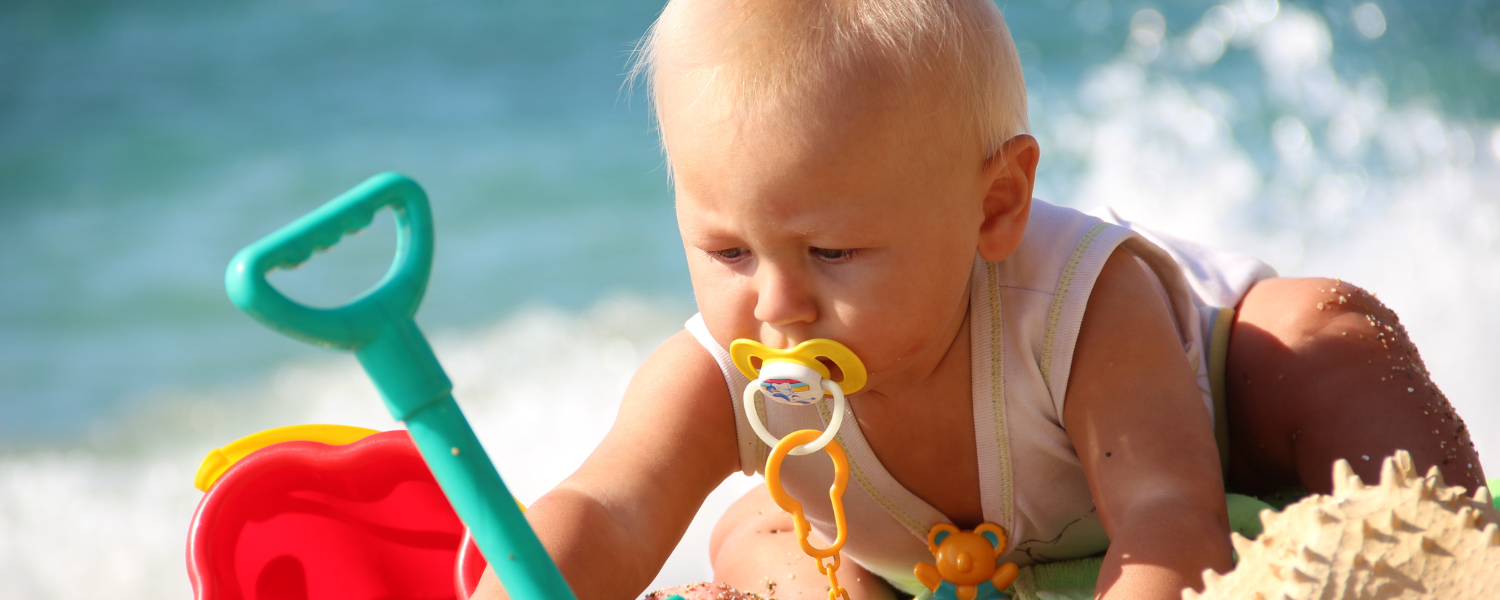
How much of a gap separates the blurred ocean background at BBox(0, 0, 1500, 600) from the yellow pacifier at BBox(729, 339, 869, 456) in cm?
99

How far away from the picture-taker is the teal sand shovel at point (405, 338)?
20.8 inches

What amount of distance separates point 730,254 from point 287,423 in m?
2.04

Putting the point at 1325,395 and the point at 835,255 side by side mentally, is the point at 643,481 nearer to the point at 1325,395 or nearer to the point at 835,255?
the point at 835,255

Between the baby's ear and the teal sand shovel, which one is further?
the baby's ear

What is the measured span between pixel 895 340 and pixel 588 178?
9.30 feet

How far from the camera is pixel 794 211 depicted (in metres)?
0.81

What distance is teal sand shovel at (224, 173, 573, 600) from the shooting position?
1.73 ft

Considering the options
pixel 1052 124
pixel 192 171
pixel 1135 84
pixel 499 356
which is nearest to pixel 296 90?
pixel 192 171

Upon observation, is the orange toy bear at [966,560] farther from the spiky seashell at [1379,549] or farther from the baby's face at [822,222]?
the spiky seashell at [1379,549]

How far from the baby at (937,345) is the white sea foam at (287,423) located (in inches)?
30.9

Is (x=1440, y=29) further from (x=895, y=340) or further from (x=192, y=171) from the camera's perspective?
(x=192, y=171)

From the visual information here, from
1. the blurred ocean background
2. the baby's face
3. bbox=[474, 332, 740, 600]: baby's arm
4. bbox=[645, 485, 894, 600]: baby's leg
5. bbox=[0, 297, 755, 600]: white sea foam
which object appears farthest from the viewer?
the blurred ocean background

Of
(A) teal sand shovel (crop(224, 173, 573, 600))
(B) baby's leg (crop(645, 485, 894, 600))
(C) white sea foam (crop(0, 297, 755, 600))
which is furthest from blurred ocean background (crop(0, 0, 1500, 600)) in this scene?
(A) teal sand shovel (crop(224, 173, 573, 600))

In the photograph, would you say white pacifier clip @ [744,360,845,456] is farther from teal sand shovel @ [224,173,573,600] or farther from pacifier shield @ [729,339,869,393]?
teal sand shovel @ [224,173,573,600]
